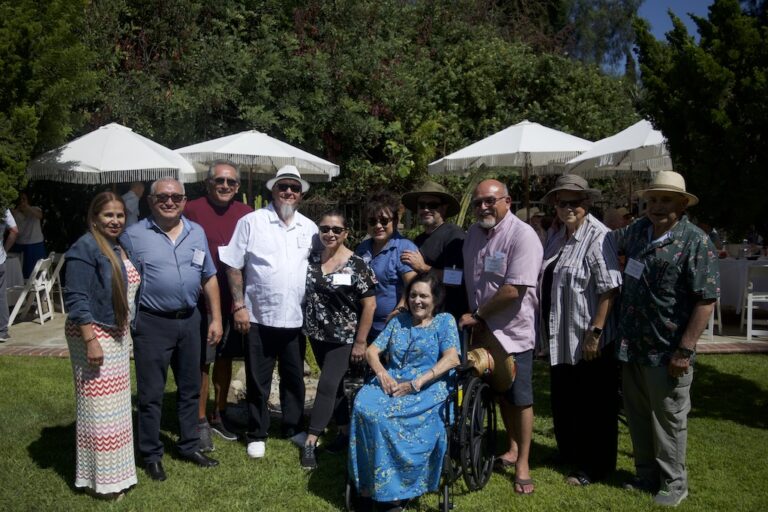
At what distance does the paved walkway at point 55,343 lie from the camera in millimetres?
7754

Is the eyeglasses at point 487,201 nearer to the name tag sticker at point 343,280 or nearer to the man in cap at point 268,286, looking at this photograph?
the name tag sticker at point 343,280

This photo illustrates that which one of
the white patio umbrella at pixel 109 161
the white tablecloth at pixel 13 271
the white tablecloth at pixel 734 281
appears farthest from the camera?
the white tablecloth at pixel 13 271

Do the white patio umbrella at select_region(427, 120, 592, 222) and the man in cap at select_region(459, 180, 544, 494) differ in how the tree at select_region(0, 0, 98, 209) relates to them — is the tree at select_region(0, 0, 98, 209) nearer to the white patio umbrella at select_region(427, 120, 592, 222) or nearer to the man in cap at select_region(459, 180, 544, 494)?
the man in cap at select_region(459, 180, 544, 494)

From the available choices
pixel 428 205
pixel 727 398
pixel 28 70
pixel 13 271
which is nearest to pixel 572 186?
pixel 428 205

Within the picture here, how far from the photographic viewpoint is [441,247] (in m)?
4.61

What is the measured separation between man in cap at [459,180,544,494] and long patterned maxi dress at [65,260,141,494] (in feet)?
→ 6.61

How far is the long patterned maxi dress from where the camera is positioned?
388 centimetres

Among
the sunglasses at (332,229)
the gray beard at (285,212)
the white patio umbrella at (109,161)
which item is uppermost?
the white patio umbrella at (109,161)

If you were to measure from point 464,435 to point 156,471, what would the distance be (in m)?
1.94

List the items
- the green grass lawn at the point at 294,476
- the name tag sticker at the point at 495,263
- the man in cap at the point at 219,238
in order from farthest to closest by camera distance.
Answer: the man in cap at the point at 219,238, the name tag sticker at the point at 495,263, the green grass lawn at the point at 294,476

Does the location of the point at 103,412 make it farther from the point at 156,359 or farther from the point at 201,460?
the point at 201,460

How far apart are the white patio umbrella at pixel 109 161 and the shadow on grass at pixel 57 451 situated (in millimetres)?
4062

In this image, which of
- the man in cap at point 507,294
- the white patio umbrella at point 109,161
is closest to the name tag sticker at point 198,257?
the man in cap at point 507,294

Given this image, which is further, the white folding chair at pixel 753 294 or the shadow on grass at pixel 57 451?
the white folding chair at pixel 753 294
